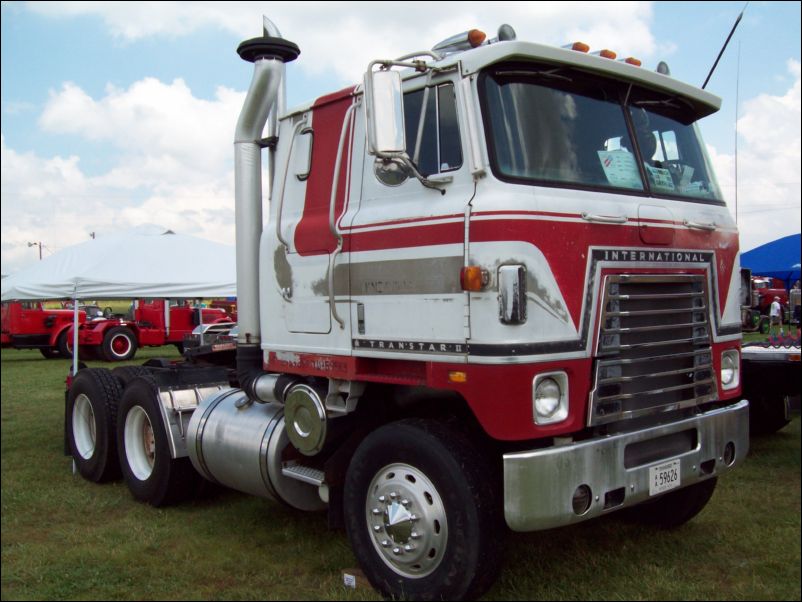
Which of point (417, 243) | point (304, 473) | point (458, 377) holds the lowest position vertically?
point (304, 473)

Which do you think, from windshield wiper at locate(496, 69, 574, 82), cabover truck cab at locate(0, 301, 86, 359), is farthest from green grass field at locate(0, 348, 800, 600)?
cabover truck cab at locate(0, 301, 86, 359)

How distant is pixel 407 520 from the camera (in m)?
4.16

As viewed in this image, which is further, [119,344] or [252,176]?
[119,344]

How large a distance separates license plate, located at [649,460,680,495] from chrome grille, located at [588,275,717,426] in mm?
302

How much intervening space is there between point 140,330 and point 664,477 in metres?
18.6

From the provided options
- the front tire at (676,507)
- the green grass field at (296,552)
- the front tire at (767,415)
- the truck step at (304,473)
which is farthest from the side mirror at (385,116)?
the front tire at (767,415)

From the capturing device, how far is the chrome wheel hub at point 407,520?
13.4ft

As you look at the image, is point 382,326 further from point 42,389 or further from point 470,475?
point 42,389

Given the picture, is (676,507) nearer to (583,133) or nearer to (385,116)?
(583,133)

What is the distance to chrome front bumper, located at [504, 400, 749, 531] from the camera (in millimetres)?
3729

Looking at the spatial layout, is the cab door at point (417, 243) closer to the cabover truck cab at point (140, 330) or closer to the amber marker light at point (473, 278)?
the amber marker light at point (473, 278)

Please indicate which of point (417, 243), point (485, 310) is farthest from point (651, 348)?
point (417, 243)

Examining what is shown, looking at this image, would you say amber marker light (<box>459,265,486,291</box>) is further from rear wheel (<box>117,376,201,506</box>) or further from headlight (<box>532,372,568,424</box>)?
rear wheel (<box>117,376,201,506</box>)

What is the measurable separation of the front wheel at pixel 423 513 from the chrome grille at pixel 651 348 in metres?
0.72
